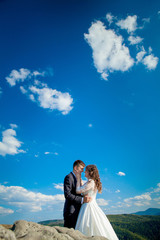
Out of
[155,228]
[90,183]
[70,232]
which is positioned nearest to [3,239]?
[70,232]

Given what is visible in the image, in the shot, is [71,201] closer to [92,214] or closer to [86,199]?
[86,199]

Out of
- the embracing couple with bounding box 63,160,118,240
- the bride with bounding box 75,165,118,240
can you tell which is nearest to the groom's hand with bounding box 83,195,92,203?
the embracing couple with bounding box 63,160,118,240

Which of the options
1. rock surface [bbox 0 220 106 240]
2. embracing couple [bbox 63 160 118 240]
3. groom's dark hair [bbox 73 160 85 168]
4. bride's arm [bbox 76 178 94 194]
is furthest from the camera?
groom's dark hair [bbox 73 160 85 168]

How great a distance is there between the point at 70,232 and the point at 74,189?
4.60m

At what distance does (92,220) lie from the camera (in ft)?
26.6

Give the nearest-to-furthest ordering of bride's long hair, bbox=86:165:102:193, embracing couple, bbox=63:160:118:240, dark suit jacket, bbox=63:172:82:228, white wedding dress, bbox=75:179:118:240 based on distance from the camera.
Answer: white wedding dress, bbox=75:179:118:240 → embracing couple, bbox=63:160:118:240 → dark suit jacket, bbox=63:172:82:228 → bride's long hair, bbox=86:165:102:193

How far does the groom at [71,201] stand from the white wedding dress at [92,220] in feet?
0.86

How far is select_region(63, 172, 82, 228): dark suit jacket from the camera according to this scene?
28.0 feet

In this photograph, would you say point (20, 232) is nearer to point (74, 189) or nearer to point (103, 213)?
point (74, 189)

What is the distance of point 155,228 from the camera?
5871 inches

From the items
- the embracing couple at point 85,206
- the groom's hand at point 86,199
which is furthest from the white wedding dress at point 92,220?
the groom's hand at point 86,199

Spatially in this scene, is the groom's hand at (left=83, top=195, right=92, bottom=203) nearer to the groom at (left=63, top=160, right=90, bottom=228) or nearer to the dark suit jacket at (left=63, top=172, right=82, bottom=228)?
the groom at (left=63, top=160, right=90, bottom=228)

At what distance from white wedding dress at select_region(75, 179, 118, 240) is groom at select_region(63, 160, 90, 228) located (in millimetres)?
263

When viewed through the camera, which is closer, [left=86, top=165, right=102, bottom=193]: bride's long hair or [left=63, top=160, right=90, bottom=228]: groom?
[left=63, top=160, right=90, bottom=228]: groom
